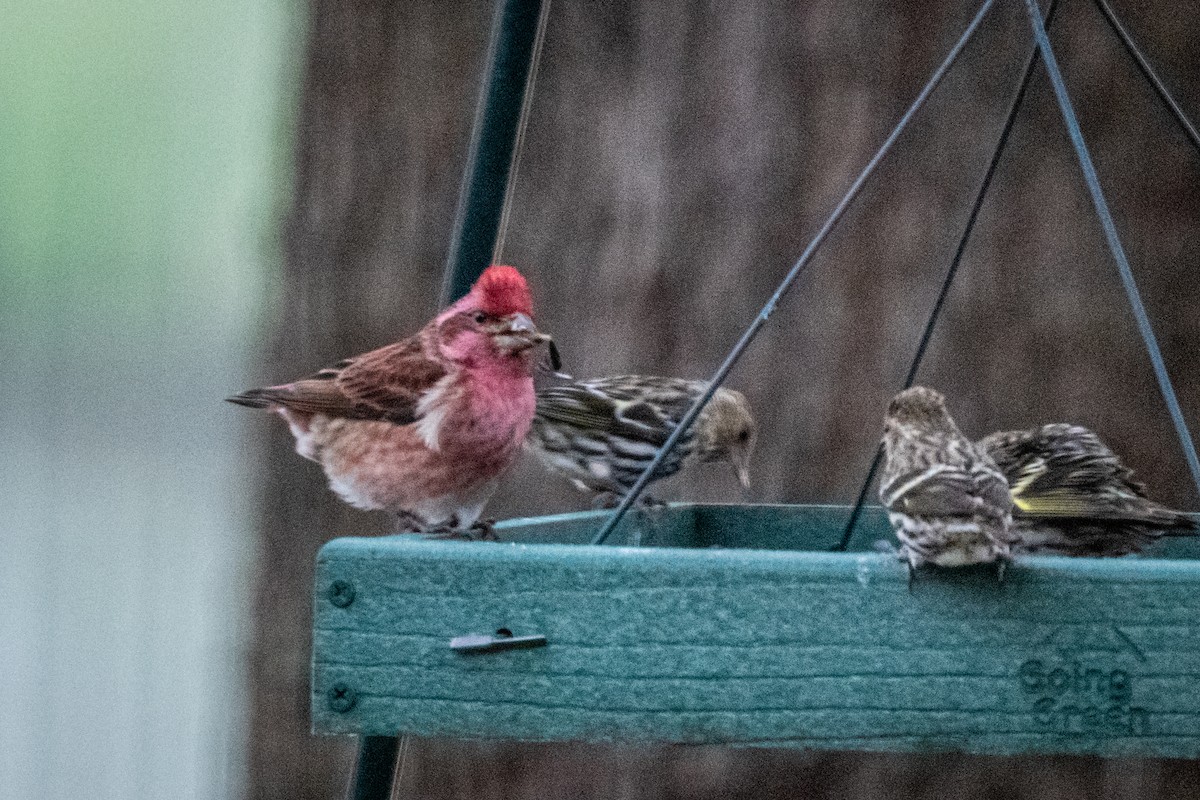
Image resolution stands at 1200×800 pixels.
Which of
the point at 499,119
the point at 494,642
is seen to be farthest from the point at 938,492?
the point at 499,119

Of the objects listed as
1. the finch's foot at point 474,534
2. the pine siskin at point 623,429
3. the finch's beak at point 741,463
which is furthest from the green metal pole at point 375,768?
the finch's beak at point 741,463

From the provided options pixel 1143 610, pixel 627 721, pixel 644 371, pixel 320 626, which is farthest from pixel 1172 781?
pixel 320 626

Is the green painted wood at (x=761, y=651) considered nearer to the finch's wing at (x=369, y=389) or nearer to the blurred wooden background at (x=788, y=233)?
the finch's wing at (x=369, y=389)

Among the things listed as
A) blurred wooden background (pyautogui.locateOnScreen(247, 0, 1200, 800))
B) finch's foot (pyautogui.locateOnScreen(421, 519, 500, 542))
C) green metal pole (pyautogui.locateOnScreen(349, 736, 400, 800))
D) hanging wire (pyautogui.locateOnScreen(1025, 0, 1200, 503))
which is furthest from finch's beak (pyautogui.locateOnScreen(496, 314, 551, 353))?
hanging wire (pyautogui.locateOnScreen(1025, 0, 1200, 503))

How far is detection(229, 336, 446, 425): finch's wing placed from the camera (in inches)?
131

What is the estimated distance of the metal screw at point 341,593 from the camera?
2.26 metres

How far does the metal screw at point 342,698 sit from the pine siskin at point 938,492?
0.85 metres

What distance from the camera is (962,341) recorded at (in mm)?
4078

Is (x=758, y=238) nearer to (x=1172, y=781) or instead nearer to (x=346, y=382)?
(x=346, y=382)

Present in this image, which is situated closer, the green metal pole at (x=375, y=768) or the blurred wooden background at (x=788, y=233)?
the green metal pole at (x=375, y=768)

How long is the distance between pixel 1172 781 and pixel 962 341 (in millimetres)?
1303

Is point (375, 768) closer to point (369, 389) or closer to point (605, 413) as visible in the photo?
point (369, 389)

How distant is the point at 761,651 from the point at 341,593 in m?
0.63

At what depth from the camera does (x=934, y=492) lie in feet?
8.03
